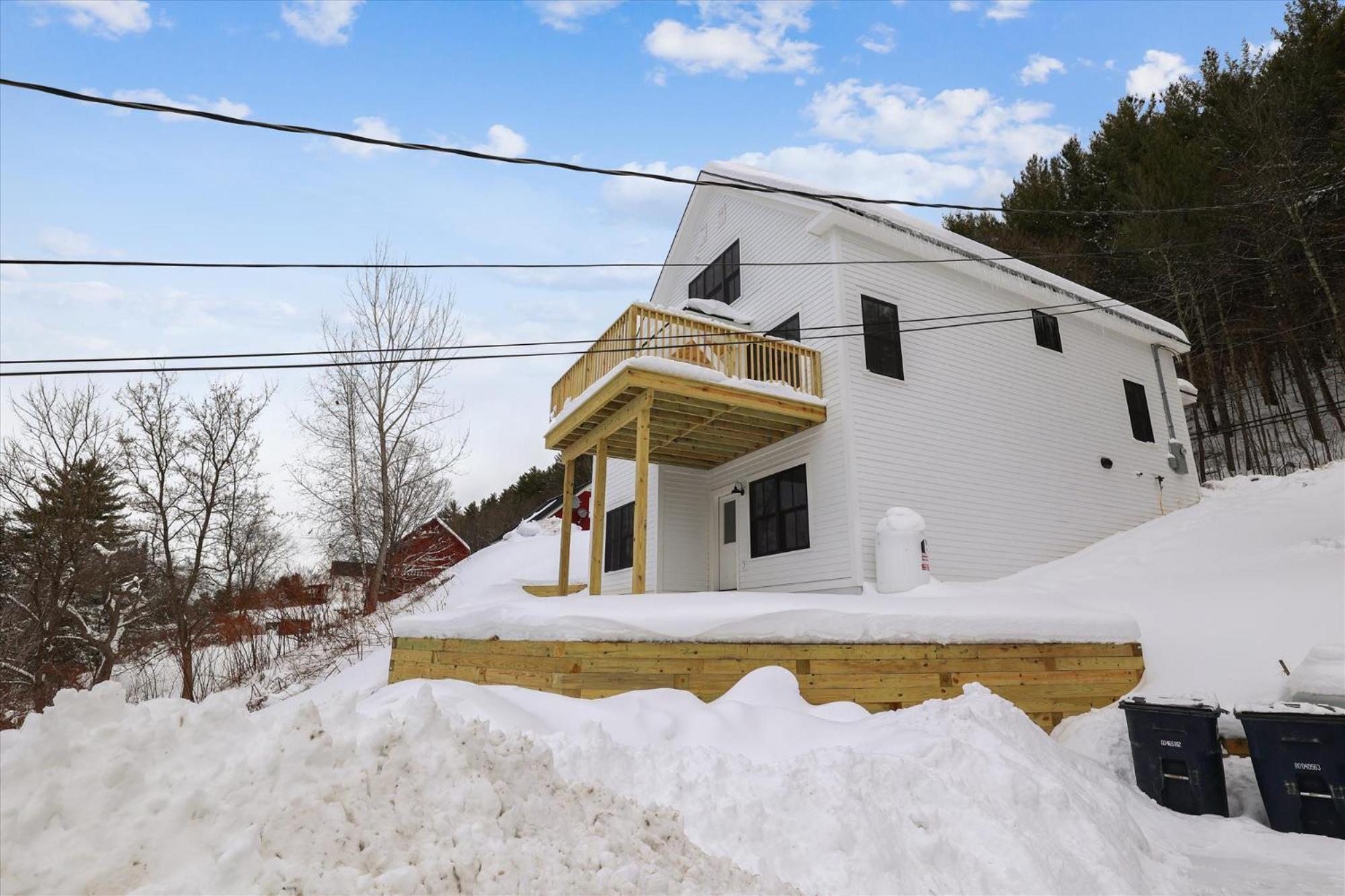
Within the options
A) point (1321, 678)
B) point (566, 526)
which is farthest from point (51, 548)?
point (1321, 678)

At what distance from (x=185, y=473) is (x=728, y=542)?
15049 millimetres

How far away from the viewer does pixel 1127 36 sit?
10305 millimetres

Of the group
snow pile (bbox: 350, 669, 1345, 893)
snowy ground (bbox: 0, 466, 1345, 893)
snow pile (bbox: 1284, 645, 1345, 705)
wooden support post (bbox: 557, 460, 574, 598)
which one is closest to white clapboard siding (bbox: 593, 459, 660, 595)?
wooden support post (bbox: 557, 460, 574, 598)

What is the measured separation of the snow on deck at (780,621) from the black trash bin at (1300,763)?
7.64 feet

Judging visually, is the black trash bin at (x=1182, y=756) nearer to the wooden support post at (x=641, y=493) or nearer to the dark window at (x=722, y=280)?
the wooden support post at (x=641, y=493)

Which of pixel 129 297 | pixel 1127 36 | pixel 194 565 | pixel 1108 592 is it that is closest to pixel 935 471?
pixel 1108 592

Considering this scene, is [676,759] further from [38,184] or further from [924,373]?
[924,373]

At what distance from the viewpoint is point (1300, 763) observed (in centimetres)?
489

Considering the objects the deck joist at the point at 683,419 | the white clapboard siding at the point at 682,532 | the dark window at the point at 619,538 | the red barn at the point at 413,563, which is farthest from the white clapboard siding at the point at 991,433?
the red barn at the point at 413,563

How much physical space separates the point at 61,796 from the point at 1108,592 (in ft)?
38.0

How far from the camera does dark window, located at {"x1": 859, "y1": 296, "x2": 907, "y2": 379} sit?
10828 millimetres

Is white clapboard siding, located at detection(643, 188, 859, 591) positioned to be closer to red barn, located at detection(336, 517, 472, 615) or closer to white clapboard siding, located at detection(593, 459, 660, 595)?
white clapboard siding, located at detection(593, 459, 660, 595)

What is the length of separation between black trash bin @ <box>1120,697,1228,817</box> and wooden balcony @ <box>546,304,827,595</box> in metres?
5.45

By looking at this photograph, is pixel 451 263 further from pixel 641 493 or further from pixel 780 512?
pixel 780 512
